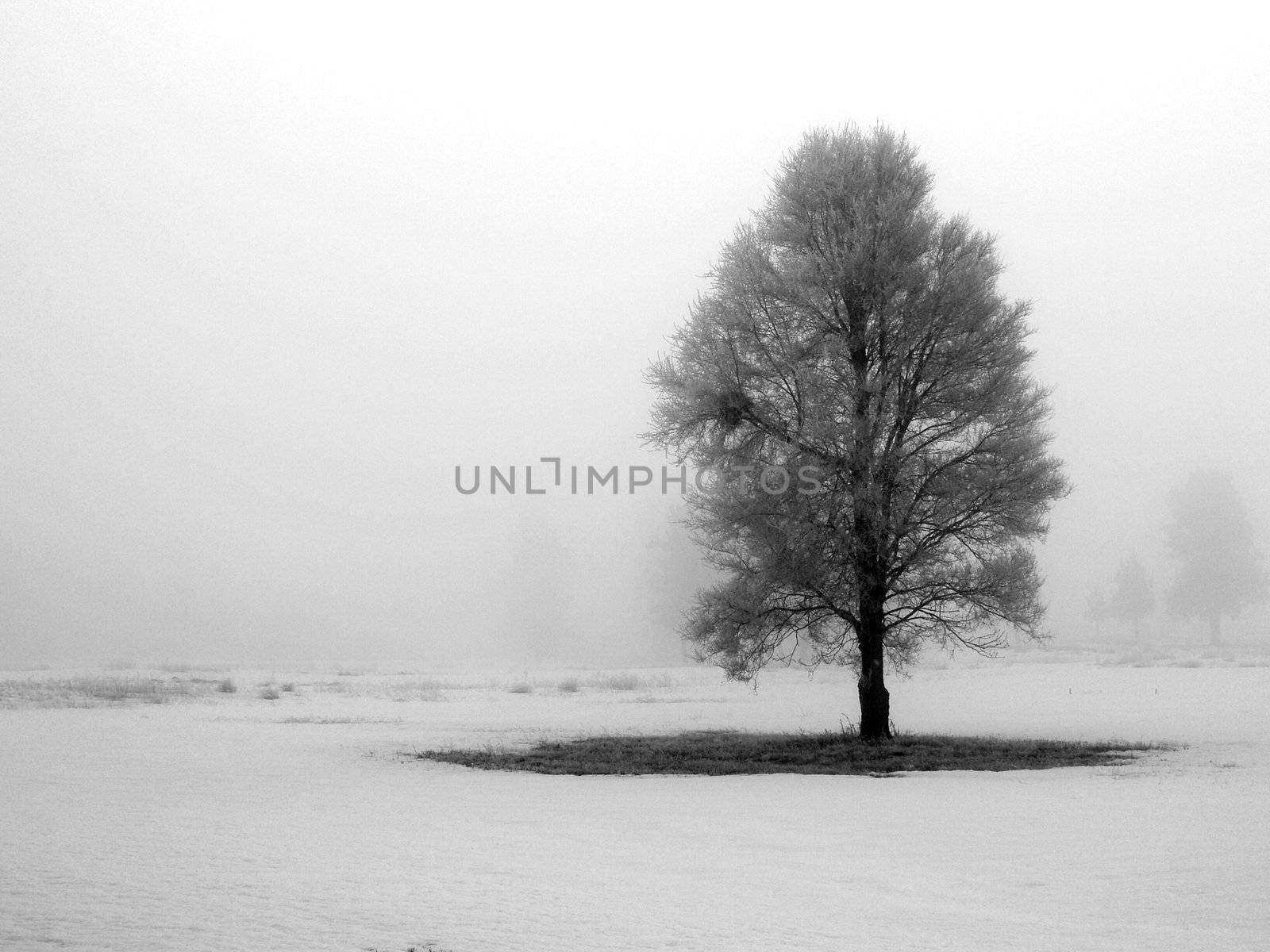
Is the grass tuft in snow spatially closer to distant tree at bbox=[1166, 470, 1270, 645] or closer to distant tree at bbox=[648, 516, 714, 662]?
distant tree at bbox=[648, 516, 714, 662]

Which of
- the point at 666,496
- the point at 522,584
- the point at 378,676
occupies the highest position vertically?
the point at 666,496

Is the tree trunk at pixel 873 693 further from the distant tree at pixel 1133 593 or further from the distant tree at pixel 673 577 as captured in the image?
the distant tree at pixel 1133 593

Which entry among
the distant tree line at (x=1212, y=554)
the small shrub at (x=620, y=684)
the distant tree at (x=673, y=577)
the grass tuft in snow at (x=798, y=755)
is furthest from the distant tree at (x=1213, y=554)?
the grass tuft in snow at (x=798, y=755)

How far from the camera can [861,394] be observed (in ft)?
64.3

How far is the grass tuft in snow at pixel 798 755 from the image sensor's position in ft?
56.3

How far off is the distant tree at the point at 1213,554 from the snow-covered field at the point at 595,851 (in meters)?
55.6

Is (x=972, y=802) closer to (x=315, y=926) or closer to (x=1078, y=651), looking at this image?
(x=315, y=926)

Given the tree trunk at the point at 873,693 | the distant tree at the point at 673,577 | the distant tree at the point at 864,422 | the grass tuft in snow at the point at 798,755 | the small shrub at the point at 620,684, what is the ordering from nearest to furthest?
the grass tuft in snow at the point at 798,755 < the distant tree at the point at 864,422 < the tree trunk at the point at 873,693 < the small shrub at the point at 620,684 < the distant tree at the point at 673,577

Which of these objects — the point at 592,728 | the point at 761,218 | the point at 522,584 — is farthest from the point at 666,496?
the point at 761,218

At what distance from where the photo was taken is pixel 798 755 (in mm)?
18812

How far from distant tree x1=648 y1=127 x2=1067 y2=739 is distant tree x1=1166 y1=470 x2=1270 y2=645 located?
2371 inches

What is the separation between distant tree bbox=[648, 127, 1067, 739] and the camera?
1931 centimetres

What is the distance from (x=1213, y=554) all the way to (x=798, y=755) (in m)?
64.5

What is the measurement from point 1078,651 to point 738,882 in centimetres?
6750
